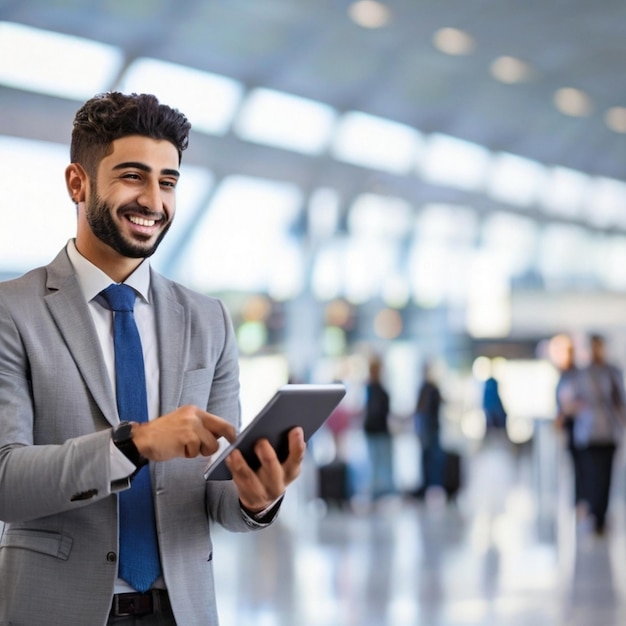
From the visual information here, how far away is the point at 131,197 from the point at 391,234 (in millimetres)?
18031

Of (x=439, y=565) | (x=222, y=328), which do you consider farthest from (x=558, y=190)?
(x=222, y=328)

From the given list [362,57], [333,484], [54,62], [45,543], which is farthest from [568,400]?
[45,543]

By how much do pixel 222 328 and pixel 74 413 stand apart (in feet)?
1.36

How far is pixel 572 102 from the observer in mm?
18641

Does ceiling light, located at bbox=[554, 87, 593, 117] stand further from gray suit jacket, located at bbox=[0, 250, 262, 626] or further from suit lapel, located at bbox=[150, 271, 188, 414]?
gray suit jacket, located at bbox=[0, 250, 262, 626]

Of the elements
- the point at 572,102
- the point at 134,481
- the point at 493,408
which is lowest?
the point at 134,481

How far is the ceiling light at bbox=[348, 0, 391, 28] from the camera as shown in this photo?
12742mm

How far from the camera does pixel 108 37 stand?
11.8 m

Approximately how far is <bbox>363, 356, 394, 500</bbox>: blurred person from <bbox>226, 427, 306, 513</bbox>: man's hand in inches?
429

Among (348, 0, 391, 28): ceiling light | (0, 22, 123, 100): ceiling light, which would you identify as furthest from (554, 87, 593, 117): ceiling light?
(0, 22, 123, 100): ceiling light

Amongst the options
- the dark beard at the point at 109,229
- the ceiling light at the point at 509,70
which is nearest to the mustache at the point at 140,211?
the dark beard at the point at 109,229

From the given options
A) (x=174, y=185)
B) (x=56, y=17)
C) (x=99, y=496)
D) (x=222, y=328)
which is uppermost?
(x=56, y=17)

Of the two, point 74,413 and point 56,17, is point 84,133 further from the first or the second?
point 56,17

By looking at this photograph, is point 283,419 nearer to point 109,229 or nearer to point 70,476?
point 70,476
